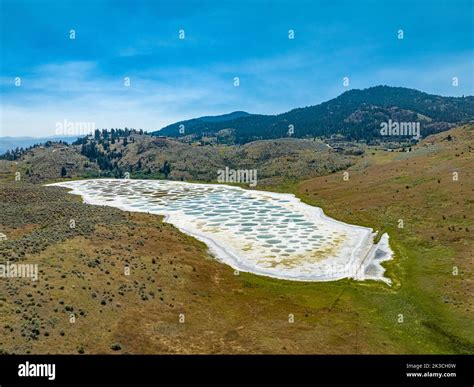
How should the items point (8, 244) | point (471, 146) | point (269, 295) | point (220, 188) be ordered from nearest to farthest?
point (269, 295) → point (8, 244) → point (471, 146) → point (220, 188)

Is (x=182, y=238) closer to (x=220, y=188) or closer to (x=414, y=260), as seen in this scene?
(x=414, y=260)

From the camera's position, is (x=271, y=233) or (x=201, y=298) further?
(x=271, y=233)

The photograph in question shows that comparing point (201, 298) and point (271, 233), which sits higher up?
point (271, 233)

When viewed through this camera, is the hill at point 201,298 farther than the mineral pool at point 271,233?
No

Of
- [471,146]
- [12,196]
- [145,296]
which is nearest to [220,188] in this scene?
[12,196]

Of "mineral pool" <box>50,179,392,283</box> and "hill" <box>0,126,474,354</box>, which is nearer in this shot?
"hill" <box>0,126,474,354</box>

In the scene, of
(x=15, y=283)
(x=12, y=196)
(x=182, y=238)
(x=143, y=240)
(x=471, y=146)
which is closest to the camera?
(x=15, y=283)

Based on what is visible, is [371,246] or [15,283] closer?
[15,283]

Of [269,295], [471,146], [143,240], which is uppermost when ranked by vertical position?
[471,146]
